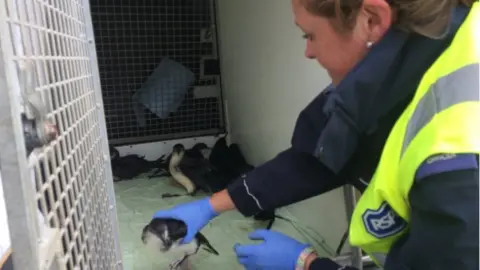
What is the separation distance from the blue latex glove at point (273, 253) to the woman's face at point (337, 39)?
0.34m

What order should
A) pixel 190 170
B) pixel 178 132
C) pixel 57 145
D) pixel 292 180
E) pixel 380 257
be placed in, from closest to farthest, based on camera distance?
pixel 57 145 < pixel 380 257 < pixel 292 180 < pixel 190 170 < pixel 178 132

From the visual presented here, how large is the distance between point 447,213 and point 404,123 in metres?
0.12

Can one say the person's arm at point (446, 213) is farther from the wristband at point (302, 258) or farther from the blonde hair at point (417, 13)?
the wristband at point (302, 258)

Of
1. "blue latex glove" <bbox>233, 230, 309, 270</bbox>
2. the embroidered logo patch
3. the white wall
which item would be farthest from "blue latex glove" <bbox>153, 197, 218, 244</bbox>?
the embroidered logo patch

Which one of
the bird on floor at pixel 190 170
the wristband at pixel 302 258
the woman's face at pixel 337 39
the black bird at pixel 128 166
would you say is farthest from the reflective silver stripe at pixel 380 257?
the black bird at pixel 128 166

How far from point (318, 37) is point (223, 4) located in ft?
3.80

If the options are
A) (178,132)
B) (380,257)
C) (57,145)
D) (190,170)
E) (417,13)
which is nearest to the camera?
(57,145)

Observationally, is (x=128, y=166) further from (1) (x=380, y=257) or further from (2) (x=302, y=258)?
(1) (x=380, y=257)

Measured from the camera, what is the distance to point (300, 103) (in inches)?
51.1

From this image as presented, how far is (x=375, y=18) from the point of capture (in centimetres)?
63

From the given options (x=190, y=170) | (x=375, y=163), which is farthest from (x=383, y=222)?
(x=190, y=170)

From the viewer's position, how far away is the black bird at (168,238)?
101cm

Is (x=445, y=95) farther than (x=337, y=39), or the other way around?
(x=337, y=39)

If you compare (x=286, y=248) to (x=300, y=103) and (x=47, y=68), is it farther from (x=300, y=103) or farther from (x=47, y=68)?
(x=47, y=68)
